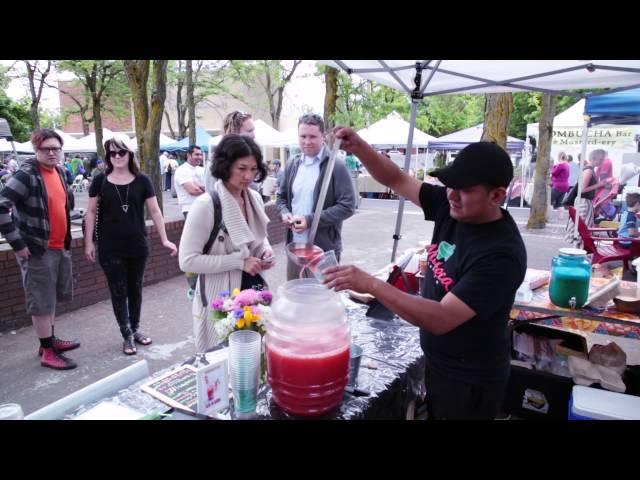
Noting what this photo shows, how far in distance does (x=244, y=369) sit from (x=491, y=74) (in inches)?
133

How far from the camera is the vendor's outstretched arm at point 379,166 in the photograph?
209cm

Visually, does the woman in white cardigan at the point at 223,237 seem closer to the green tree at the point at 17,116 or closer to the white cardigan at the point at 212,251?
the white cardigan at the point at 212,251

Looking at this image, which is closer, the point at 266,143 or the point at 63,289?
the point at 63,289

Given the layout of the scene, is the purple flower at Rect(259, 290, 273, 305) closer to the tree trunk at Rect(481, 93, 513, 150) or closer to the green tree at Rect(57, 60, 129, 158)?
the tree trunk at Rect(481, 93, 513, 150)

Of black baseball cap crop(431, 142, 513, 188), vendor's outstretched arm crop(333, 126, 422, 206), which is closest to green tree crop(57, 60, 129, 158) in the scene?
vendor's outstretched arm crop(333, 126, 422, 206)

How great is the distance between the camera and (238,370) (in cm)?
158

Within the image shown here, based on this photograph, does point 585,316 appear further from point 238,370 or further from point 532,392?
point 238,370

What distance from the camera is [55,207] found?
11.9ft

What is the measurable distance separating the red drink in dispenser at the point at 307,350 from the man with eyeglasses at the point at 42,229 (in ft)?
9.20

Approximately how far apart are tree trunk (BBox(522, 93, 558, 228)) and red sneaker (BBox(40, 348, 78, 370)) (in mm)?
10241

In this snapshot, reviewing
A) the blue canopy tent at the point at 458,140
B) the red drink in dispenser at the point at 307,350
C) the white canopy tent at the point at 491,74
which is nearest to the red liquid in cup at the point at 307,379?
the red drink in dispenser at the point at 307,350

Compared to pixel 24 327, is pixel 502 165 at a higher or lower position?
higher
